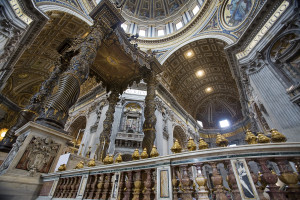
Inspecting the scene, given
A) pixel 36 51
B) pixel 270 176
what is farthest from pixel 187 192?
pixel 36 51

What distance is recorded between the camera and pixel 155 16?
19.1 meters

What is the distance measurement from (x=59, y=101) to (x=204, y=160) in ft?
10.7

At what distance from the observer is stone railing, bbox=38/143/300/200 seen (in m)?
1.32

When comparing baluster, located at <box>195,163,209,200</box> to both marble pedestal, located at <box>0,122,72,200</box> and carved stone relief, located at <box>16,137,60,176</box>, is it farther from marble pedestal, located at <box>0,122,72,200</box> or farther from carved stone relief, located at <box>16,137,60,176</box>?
carved stone relief, located at <box>16,137,60,176</box>

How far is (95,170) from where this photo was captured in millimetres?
2334

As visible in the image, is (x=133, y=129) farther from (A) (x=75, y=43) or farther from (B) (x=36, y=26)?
(B) (x=36, y=26)

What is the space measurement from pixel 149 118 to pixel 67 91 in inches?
116

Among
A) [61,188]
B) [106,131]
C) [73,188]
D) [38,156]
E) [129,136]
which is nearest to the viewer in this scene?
[73,188]

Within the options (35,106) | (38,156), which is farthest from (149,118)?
(35,106)

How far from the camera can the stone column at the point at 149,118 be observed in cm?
471

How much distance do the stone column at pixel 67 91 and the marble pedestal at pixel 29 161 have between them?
24 cm

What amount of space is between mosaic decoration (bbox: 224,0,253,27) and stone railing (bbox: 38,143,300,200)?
11.3 metres

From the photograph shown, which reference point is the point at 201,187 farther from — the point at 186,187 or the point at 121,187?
the point at 121,187

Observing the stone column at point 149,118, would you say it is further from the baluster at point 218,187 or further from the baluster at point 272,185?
the baluster at point 272,185
